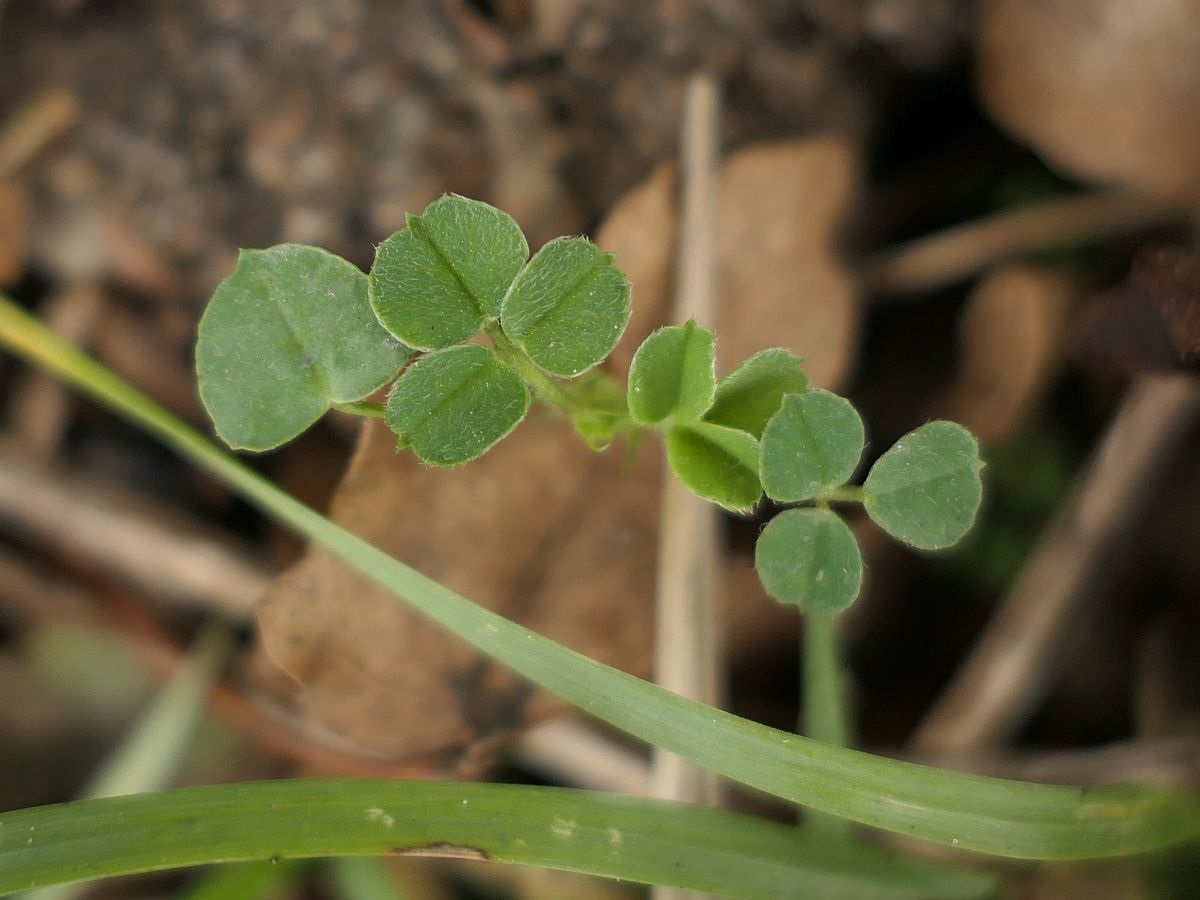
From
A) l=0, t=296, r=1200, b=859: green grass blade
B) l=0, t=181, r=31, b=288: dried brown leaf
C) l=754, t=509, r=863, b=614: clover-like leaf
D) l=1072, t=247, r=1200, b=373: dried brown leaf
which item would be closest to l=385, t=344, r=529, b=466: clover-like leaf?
l=0, t=296, r=1200, b=859: green grass blade

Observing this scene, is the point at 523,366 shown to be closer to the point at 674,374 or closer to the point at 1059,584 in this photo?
the point at 674,374

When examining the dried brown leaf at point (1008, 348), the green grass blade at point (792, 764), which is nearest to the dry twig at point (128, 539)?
the green grass blade at point (792, 764)

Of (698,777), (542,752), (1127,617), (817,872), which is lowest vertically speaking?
(817,872)

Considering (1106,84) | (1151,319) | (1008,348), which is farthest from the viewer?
(1008,348)

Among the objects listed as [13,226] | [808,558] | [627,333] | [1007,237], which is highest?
[1007,237]

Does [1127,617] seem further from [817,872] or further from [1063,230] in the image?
[817,872]

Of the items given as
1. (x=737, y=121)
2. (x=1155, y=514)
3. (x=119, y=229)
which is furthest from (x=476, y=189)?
(x=1155, y=514)

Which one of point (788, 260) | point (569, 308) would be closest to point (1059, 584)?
point (788, 260)

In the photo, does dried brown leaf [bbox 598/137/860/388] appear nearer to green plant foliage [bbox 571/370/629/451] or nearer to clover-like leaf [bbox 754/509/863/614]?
green plant foliage [bbox 571/370/629/451]
